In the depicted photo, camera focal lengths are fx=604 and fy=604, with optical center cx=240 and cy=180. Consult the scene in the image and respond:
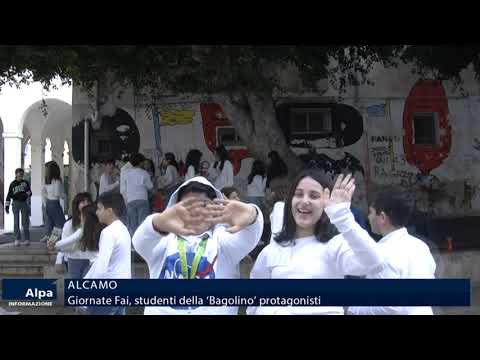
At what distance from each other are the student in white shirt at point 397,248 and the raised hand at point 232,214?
852 mm

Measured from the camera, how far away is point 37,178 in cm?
466

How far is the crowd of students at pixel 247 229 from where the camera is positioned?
4.13 metres

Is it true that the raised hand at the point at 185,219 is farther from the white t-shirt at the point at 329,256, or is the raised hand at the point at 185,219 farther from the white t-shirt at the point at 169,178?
the white t-shirt at the point at 329,256

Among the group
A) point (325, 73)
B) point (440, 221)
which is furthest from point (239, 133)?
point (440, 221)

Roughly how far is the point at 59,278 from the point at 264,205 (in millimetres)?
1572

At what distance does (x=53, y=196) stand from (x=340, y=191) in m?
2.13

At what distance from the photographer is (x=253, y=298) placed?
4230 mm

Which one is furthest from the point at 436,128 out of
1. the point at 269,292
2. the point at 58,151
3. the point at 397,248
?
the point at 58,151

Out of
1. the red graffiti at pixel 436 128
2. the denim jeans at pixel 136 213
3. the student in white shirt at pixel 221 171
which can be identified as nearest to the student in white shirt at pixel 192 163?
the student in white shirt at pixel 221 171

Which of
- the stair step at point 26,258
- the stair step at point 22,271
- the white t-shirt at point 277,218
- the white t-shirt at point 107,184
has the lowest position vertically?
the stair step at point 22,271

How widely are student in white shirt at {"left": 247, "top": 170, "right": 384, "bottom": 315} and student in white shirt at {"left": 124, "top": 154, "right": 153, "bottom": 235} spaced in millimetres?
894

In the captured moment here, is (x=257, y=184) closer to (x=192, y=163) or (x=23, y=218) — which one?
(x=192, y=163)
